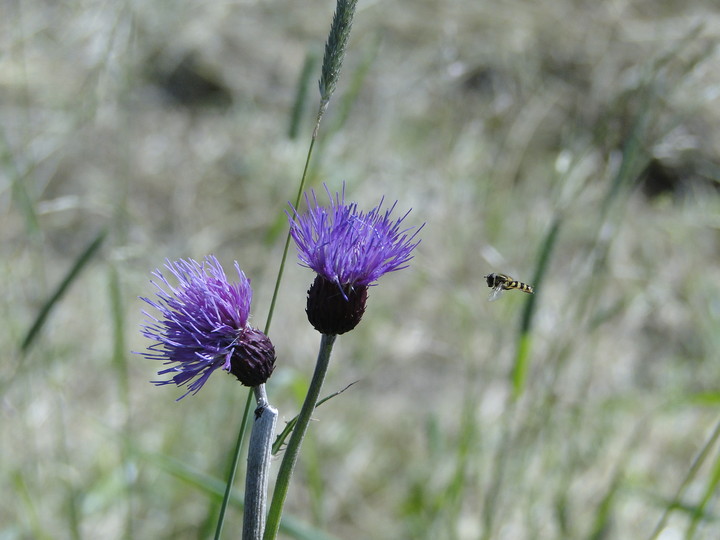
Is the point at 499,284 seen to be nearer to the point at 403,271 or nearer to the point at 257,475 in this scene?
the point at 257,475

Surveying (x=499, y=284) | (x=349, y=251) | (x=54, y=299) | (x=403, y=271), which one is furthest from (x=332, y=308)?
(x=403, y=271)

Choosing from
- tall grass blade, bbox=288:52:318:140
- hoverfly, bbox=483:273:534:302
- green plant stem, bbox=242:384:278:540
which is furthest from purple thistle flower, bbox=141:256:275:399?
tall grass blade, bbox=288:52:318:140

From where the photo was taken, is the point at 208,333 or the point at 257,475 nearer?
the point at 257,475

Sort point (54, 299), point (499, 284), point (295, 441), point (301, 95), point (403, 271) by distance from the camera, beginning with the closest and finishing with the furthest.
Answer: point (295, 441) < point (499, 284) < point (54, 299) < point (301, 95) < point (403, 271)

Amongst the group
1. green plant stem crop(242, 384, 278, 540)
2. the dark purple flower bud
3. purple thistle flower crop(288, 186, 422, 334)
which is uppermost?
purple thistle flower crop(288, 186, 422, 334)

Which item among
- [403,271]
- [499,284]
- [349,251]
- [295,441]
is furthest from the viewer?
[403,271]

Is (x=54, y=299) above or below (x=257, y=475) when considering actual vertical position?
above

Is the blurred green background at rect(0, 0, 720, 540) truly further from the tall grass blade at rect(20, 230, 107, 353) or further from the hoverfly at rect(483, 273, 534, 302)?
the hoverfly at rect(483, 273, 534, 302)

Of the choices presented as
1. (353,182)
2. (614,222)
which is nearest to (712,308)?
(614,222)
